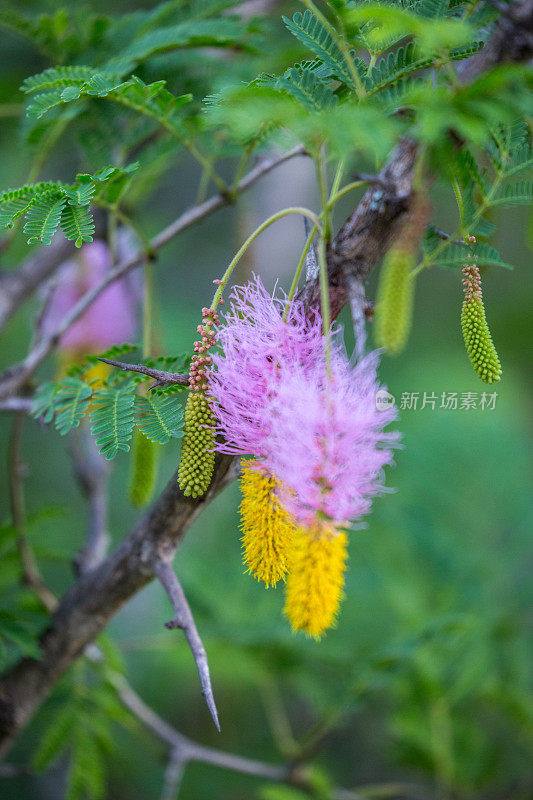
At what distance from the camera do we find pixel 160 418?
0.88m

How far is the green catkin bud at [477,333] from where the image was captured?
2.61ft

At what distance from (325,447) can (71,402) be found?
1.52 ft

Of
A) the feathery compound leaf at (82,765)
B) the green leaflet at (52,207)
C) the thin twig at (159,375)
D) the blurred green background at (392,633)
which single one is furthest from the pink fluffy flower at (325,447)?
the feathery compound leaf at (82,765)

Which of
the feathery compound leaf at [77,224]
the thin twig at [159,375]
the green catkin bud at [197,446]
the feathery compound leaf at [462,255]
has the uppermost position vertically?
the feathery compound leaf at [462,255]

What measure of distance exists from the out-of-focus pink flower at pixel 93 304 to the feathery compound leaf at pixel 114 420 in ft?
3.01

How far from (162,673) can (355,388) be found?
7.25 ft

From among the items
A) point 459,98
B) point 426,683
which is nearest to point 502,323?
point 426,683

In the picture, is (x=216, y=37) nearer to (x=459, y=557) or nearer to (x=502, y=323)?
(x=459, y=557)

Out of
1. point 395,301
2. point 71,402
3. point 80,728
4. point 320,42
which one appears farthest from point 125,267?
point 80,728

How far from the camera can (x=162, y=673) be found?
267 centimetres

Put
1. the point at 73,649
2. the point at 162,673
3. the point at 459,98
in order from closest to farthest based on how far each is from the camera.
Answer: the point at 459,98 < the point at 73,649 < the point at 162,673

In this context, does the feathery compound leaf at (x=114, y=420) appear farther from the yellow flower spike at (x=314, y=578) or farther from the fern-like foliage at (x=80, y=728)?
the fern-like foliage at (x=80, y=728)

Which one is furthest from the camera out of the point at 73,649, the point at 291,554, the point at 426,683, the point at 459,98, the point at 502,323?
the point at 502,323

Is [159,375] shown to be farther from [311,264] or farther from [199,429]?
[311,264]
